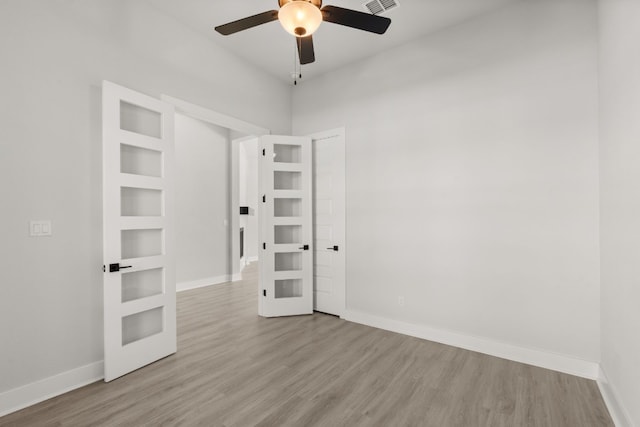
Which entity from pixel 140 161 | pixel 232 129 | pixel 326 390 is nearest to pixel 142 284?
pixel 140 161

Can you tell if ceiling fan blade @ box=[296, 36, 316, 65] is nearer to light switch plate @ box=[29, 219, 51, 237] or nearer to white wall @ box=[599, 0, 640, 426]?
white wall @ box=[599, 0, 640, 426]

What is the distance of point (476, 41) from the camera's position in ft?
10.0

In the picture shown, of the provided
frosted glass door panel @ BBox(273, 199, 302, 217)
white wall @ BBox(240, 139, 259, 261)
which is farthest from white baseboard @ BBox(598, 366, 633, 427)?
white wall @ BBox(240, 139, 259, 261)

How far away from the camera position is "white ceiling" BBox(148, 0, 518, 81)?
2.89m

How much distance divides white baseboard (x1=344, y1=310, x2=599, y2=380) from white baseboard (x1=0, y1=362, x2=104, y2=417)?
2.78 meters

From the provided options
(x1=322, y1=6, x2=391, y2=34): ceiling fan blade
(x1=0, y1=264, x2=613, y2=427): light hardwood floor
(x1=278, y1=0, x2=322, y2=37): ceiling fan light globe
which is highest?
(x1=322, y1=6, x2=391, y2=34): ceiling fan blade

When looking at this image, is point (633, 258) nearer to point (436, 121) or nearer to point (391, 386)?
point (391, 386)

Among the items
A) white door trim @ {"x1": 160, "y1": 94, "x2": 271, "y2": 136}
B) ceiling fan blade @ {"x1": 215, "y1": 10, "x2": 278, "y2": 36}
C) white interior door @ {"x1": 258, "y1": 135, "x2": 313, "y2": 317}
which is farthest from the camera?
white interior door @ {"x1": 258, "y1": 135, "x2": 313, "y2": 317}

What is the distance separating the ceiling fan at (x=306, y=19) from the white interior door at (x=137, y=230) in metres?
1.28

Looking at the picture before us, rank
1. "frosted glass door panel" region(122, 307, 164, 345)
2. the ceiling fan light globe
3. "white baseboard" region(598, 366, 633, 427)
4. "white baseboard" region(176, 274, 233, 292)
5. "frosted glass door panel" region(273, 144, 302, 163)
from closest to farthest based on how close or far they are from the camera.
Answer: the ceiling fan light globe
"white baseboard" region(598, 366, 633, 427)
"frosted glass door panel" region(122, 307, 164, 345)
"frosted glass door panel" region(273, 144, 302, 163)
"white baseboard" region(176, 274, 233, 292)

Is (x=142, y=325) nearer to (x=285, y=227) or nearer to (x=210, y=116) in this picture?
(x=285, y=227)

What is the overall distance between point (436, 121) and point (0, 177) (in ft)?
12.6

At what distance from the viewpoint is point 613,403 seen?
2006 mm

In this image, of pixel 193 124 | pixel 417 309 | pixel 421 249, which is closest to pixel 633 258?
pixel 421 249
